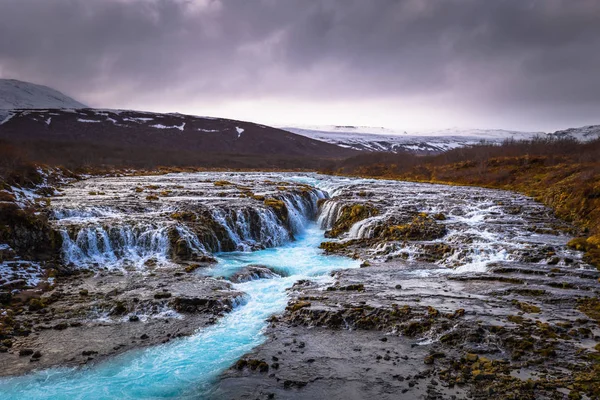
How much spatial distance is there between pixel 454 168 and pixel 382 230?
39137 mm

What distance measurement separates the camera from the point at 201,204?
2716 centimetres

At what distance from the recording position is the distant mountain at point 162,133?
119188 millimetres

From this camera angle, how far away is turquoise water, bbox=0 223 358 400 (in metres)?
9.02

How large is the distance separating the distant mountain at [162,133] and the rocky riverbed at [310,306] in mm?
90836

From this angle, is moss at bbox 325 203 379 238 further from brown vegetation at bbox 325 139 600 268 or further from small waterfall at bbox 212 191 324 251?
brown vegetation at bbox 325 139 600 268

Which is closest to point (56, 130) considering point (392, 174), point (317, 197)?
point (392, 174)

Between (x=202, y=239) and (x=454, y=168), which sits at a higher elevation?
(x=454, y=168)

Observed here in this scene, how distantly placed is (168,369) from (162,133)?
138159 mm

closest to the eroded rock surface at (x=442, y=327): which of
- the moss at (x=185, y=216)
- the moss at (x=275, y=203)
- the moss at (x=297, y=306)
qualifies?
the moss at (x=297, y=306)

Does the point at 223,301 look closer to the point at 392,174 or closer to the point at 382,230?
the point at 382,230

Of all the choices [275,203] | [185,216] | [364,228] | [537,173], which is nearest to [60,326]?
[185,216]

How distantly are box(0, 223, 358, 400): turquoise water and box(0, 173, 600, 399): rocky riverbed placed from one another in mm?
55

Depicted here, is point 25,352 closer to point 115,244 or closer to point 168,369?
point 168,369

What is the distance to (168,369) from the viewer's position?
10000 mm
